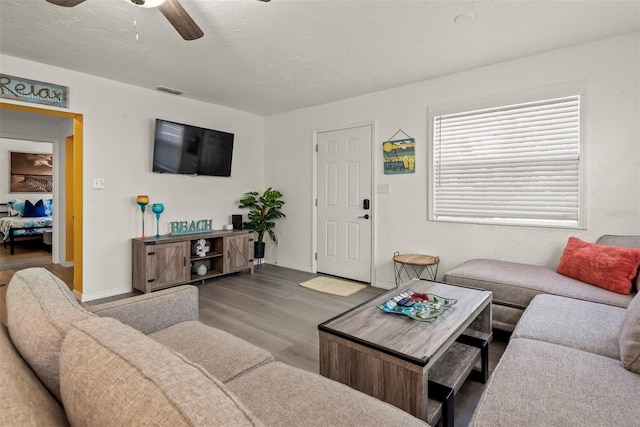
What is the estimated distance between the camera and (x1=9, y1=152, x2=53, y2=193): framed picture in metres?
7.81

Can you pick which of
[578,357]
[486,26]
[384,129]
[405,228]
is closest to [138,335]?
[578,357]

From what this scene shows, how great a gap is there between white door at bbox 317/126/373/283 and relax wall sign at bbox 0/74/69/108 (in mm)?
3089

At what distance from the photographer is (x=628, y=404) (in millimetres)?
1156

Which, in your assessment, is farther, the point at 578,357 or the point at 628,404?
the point at 578,357

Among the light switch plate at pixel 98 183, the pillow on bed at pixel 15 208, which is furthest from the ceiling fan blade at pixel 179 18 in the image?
the pillow on bed at pixel 15 208

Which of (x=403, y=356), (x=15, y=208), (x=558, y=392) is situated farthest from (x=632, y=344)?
(x=15, y=208)

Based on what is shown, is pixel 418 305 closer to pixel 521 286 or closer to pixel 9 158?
pixel 521 286

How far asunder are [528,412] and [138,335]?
49.5 inches

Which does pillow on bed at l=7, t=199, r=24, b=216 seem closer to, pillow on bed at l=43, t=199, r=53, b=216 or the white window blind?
pillow on bed at l=43, t=199, r=53, b=216

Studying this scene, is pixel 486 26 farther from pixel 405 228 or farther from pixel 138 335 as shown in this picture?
pixel 138 335

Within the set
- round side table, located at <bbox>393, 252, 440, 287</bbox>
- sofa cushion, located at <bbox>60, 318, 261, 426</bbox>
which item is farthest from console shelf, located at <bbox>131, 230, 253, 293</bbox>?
sofa cushion, located at <bbox>60, 318, 261, 426</bbox>

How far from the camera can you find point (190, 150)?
4516 mm

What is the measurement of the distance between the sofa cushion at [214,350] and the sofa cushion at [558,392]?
0.89 m

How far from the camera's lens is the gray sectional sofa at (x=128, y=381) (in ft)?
1.79
